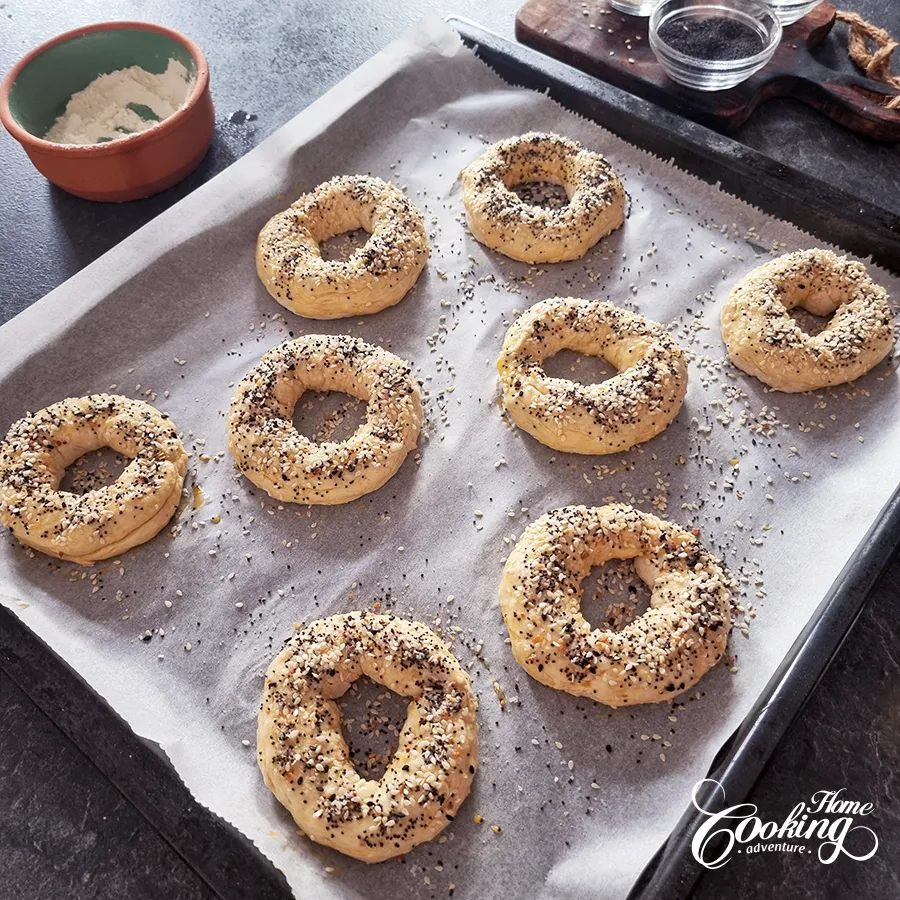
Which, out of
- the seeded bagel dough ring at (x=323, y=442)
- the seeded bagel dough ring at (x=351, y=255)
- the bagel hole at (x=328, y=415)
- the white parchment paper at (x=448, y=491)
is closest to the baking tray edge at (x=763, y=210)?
the white parchment paper at (x=448, y=491)

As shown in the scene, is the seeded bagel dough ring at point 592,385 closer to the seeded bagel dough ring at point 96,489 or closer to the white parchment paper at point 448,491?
the white parchment paper at point 448,491

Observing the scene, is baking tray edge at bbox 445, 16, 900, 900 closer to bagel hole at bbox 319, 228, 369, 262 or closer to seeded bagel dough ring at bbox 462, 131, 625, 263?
seeded bagel dough ring at bbox 462, 131, 625, 263

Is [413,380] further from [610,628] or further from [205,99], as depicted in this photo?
[205,99]

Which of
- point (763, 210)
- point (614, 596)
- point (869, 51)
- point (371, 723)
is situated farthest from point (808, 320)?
point (371, 723)

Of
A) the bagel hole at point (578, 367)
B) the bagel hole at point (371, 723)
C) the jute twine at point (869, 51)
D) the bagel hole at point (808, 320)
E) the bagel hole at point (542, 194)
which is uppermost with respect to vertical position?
the jute twine at point (869, 51)

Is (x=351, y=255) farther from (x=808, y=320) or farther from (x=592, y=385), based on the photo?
(x=808, y=320)

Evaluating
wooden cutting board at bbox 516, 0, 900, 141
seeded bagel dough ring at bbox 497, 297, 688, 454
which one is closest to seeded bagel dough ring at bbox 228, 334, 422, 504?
seeded bagel dough ring at bbox 497, 297, 688, 454
